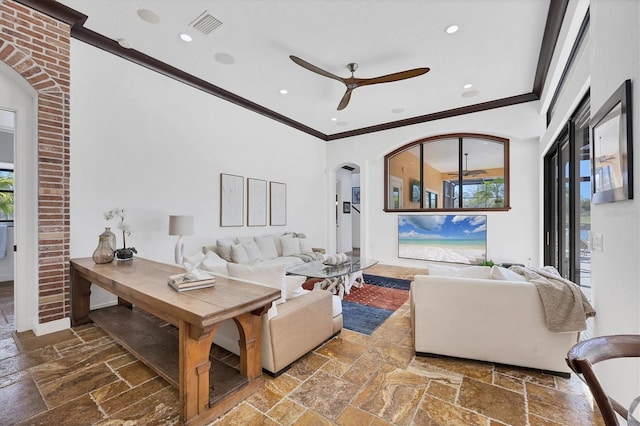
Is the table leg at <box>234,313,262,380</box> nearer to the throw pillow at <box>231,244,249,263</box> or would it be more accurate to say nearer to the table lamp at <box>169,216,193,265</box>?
the table lamp at <box>169,216,193,265</box>

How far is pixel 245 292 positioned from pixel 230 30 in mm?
2980

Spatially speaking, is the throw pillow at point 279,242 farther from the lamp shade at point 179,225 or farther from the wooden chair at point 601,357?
the wooden chair at point 601,357

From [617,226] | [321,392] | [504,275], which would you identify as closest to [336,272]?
[321,392]

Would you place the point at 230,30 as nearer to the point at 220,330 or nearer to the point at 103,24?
the point at 103,24

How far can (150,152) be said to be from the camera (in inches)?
153

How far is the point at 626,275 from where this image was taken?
144 cm

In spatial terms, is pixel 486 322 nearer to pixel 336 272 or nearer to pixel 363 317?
pixel 363 317

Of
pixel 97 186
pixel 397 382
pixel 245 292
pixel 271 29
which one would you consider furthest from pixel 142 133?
pixel 397 382

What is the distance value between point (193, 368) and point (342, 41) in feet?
11.9

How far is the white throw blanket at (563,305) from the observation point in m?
1.96

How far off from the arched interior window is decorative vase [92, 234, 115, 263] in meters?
5.43

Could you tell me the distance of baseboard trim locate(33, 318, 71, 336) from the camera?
110 inches

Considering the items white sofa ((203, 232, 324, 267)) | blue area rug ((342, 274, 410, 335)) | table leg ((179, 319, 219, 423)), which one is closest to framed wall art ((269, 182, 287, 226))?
white sofa ((203, 232, 324, 267))

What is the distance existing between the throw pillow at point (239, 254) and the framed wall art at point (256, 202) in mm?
839
